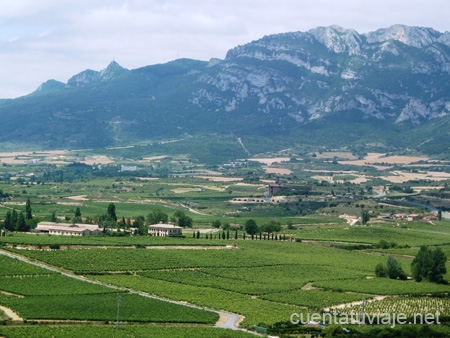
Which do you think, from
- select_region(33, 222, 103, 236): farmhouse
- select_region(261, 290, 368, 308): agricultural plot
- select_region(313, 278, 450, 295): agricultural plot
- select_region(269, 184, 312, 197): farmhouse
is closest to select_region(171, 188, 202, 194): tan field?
select_region(269, 184, 312, 197): farmhouse

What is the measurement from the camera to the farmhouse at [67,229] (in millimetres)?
109469

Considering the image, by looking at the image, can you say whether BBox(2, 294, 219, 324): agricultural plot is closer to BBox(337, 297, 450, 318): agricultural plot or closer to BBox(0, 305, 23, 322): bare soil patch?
BBox(0, 305, 23, 322): bare soil patch

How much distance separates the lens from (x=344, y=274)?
306ft

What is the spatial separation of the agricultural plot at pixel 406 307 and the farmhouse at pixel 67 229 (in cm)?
4560

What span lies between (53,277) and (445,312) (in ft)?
121

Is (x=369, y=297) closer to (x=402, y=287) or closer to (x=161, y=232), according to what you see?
(x=402, y=287)

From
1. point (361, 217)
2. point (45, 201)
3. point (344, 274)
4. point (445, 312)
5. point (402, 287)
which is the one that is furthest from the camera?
point (45, 201)

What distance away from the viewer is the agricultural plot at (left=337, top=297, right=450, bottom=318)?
239ft

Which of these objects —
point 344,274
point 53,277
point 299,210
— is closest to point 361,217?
point 299,210

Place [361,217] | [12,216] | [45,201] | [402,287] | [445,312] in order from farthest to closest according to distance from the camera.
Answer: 1. [45,201]
2. [361,217]
3. [12,216]
4. [402,287]
5. [445,312]

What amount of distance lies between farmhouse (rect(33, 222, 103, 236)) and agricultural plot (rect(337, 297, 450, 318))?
45602 millimetres

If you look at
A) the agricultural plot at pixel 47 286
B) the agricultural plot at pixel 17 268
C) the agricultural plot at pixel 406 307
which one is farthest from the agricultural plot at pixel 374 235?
the agricultural plot at pixel 47 286

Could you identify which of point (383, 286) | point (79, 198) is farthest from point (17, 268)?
point (79, 198)

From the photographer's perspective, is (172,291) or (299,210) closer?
(172,291)
